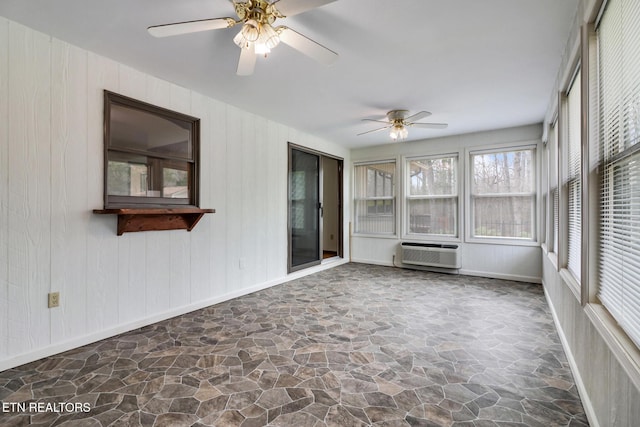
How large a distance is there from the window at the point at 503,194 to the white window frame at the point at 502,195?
16mm

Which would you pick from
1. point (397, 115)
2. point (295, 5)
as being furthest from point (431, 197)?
point (295, 5)

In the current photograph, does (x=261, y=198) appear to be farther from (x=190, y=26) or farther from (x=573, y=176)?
(x=573, y=176)

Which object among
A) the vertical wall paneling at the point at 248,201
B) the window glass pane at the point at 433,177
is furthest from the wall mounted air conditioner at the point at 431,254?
the vertical wall paneling at the point at 248,201

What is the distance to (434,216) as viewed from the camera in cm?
567

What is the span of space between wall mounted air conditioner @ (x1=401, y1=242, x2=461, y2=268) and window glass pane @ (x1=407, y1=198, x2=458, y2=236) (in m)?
0.30

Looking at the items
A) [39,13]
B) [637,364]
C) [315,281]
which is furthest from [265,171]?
[637,364]

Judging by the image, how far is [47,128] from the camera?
2398 mm

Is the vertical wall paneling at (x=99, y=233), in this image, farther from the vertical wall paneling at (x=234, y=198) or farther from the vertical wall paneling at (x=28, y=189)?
the vertical wall paneling at (x=234, y=198)

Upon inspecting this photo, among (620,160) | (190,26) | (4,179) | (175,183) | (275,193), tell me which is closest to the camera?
(620,160)

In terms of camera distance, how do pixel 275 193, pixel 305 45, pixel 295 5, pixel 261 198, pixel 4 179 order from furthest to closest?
pixel 275 193, pixel 261 198, pixel 4 179, pixel 305 45, pixel 295 5

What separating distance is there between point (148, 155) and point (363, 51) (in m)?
2.24

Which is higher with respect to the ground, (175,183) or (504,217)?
(175,183)

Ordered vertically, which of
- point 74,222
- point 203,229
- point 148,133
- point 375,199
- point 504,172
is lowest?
point 203,229

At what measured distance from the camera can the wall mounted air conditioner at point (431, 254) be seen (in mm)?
5246
